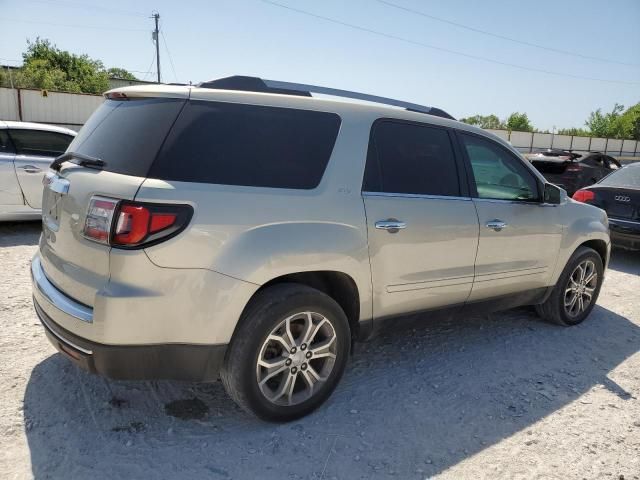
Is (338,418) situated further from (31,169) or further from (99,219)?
(31,169)

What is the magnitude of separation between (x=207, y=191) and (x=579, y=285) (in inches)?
154

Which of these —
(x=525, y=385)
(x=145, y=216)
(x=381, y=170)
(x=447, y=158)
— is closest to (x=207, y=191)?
(x=145, y=216)

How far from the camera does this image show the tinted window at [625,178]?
294 inches

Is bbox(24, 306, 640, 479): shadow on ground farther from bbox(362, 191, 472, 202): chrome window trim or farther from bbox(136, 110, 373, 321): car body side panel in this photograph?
bbox(362, 191, 472, 202): chrome window trim

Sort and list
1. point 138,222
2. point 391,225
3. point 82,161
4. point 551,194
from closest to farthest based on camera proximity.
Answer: point 138,222 → point 82,161 → point 391,225 → point 551,194

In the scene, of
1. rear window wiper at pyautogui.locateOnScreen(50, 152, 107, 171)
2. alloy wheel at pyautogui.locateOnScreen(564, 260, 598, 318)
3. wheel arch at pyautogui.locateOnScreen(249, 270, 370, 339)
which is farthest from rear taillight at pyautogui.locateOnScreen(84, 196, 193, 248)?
alloy wheel at pyautogui.locateOnScreen(564, 260, 598, 318)

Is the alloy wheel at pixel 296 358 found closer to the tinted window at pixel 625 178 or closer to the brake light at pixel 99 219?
the brake light at pixel 99 219

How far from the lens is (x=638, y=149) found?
5103 cm

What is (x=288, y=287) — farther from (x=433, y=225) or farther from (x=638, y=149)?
(x=638, y=149)

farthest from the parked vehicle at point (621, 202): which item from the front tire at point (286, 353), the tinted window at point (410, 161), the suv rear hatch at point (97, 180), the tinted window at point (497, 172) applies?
the suv rear hatch at point (97, 180)

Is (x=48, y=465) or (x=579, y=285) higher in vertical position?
(x=579, y=285)

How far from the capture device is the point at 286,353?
9.39 feet

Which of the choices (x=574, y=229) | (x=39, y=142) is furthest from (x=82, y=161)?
(x=39, y=142)

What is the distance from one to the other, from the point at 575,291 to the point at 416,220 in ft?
8.13
